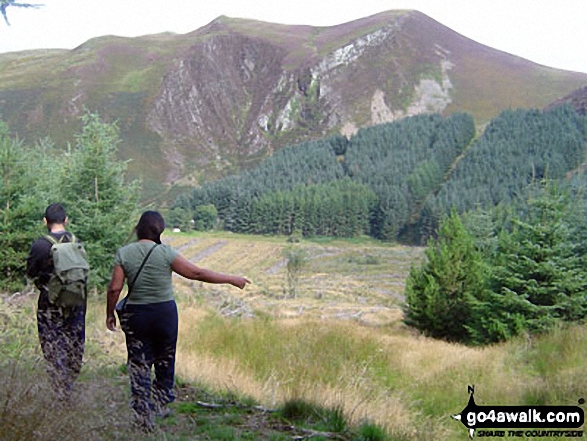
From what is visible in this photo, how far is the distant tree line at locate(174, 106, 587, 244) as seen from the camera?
98688 mm

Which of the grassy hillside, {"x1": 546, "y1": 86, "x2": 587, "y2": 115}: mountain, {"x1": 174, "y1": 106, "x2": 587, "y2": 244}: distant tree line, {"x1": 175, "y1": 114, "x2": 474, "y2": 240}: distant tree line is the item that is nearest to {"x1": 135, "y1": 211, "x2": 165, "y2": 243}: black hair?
the grassy hillside

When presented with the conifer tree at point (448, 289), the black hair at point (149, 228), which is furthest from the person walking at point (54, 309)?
the conifer tree at point (448, 289)

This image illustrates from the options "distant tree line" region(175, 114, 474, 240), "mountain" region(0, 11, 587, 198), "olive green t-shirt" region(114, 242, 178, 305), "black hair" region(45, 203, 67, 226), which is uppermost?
"mountain" region(0, 11, 587, 198)

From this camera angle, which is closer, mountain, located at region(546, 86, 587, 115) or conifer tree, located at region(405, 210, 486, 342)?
conifer tree, located at region(405, 210, 486, 342)

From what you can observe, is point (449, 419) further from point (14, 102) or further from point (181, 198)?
point (14, 102)

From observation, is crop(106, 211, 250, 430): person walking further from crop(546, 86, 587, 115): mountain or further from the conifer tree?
crop(546, 86, 587, 115): mountain

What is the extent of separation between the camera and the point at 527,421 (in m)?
4.95

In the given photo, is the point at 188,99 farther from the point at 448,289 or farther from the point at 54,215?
the point at 54,215

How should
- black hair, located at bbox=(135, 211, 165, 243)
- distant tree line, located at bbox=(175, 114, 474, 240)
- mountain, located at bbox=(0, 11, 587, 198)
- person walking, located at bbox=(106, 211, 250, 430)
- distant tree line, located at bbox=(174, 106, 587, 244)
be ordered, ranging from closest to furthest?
person walking, located at bbox=(106, 211, 250, 430)
black hair, located at bbox=(135, 211, 165, 243)
distant tree line, located at bbox=(174, 106, 587, 244)
distant tree line, located at bbox=(175, 114, 474, 240)
mountain, located at bbox=(0, 11, 587, 198)

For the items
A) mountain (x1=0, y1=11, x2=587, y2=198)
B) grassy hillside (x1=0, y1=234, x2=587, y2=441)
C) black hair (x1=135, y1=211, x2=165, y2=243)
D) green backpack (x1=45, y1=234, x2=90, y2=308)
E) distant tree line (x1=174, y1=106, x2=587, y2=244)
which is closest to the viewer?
grassy hillside (x1=0, y1=234, x2=587, y2=441)

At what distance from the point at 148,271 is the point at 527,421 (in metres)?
3.95

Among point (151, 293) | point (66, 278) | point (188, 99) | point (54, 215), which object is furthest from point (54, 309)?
point (188, 99)

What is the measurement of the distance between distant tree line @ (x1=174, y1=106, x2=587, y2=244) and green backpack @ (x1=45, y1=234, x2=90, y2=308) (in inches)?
3450

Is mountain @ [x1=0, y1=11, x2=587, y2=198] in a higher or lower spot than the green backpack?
higher
